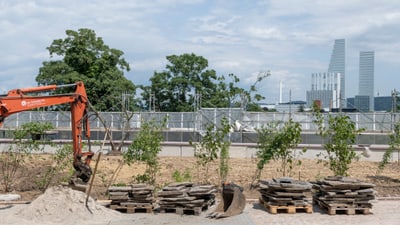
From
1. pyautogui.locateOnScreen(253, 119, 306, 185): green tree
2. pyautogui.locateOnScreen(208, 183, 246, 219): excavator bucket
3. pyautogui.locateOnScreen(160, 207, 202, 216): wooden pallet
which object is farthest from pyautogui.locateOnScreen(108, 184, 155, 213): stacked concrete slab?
pyautogui.locateOnScreen(253, 119, 306, 185): green tree

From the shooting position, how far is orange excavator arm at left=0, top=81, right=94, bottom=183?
12781mm

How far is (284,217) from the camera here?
12602 millimetres

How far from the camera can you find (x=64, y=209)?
40.4 ft

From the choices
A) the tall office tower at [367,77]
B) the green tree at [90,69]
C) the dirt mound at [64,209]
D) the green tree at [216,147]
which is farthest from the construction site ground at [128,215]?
the tall office tower at [367,77]

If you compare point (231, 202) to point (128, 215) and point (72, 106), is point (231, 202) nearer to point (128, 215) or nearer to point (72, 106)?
point (128, 215)

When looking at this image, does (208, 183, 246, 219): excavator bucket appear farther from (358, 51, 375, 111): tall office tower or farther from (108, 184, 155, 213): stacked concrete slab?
(358, 51, 375, 111): tall office tower

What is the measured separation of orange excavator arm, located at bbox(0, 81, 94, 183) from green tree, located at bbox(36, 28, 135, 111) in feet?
123

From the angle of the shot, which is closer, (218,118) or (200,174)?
(200,174)

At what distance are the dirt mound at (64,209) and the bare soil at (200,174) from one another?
2351 mm

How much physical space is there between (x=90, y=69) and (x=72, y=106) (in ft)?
132

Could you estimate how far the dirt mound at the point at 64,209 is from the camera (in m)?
12.1

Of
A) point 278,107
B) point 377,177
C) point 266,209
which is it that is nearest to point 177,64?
point 278,107

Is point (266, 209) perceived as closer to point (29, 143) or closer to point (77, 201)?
point (77, 201)

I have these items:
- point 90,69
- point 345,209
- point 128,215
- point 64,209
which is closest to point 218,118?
point 90,69
